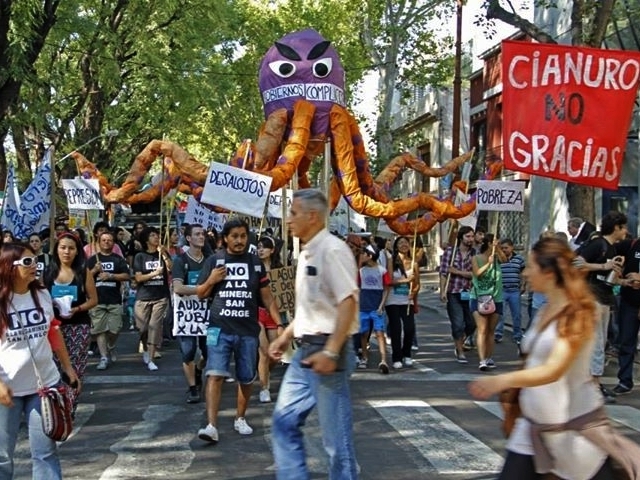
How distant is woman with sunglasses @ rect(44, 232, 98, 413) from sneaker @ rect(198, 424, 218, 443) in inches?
39.6

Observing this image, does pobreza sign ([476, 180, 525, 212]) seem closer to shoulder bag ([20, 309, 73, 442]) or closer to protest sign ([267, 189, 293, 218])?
protest sign ([267, 189, 293, 218])

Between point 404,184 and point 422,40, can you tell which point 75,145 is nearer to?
point 422,40

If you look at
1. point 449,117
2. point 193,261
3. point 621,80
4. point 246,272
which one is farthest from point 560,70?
point 449,117

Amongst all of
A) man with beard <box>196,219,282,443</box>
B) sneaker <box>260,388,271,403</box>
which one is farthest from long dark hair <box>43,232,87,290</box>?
sneaker <box>260,388,271,403</box>

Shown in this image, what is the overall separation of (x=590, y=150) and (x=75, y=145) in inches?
1056

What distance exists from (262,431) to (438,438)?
4.89 ft

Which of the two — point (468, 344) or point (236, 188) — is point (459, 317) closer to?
point (468, 344)

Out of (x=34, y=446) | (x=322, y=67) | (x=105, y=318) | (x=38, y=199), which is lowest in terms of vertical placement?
(x=34, y=446)

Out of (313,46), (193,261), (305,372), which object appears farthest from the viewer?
(313,46)

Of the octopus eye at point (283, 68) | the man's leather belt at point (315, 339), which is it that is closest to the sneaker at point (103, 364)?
the octopus eye at point (283, 68)

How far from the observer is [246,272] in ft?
26.0

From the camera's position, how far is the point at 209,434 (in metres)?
7.55

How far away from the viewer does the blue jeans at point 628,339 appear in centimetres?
1001

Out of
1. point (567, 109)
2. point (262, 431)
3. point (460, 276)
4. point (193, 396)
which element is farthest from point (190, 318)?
point (460, 276)
